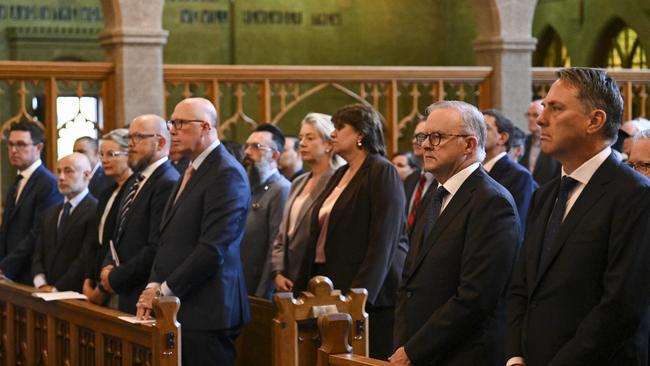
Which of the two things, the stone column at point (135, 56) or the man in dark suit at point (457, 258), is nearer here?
the man in dark suit at point (457, 258)

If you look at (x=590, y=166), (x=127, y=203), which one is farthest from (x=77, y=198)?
(x=590, y=166)

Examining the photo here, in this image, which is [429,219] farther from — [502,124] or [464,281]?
[502,124]

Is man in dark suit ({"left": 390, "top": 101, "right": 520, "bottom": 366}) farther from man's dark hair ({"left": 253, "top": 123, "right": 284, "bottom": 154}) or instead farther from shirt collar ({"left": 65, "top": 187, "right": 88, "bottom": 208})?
shirt collar ({"left": 65, "top": 187, "right": 88, "bottom": 208})

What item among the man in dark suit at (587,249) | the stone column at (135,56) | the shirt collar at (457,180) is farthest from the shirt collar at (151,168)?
the stone column at (135,56)

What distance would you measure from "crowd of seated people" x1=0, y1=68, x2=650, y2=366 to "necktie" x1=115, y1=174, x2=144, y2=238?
0.01 metres

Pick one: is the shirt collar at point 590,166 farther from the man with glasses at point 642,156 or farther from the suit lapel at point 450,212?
the man with glasses at point 642,156

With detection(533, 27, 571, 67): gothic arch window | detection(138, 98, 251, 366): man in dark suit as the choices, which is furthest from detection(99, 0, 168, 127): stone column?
detection(533, 27, 571, 67): gothic arch window

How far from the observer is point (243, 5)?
14539 mm

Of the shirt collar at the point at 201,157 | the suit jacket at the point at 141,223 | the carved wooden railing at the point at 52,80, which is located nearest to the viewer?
the shirt collar at the point at 201,157

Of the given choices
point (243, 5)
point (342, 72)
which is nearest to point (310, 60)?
point (243, 5)

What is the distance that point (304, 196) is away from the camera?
6012mm

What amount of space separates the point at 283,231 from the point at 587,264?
2837 millimetres

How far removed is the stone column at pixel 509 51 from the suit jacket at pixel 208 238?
229 inches

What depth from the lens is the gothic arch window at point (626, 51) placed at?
43.8 feet
